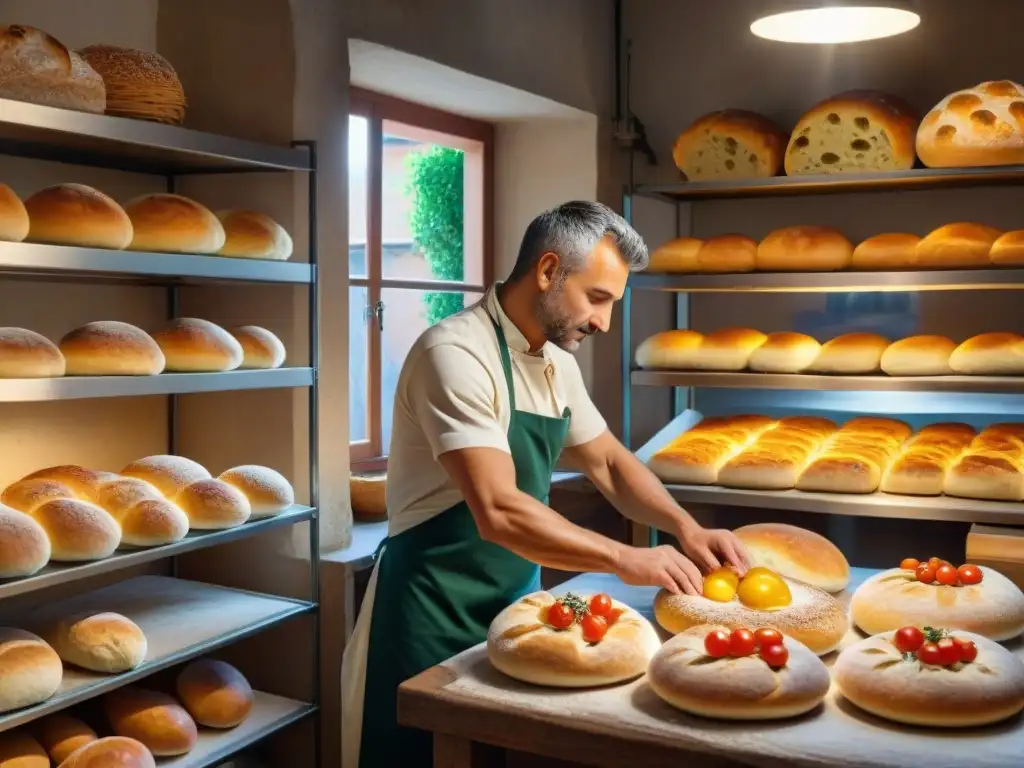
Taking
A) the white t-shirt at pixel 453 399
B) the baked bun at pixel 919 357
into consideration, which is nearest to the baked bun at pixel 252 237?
the white t-shirt at pixel 453 399

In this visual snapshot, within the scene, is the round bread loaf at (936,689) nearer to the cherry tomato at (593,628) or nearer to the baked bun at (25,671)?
the cherry tomato at (593,628)

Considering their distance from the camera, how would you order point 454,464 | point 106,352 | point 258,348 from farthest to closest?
point 258,348
point 106,352
point 454,464

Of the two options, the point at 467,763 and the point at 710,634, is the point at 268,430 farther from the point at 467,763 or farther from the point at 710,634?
the point at 710,634

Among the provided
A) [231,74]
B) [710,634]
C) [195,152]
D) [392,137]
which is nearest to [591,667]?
[710,634]

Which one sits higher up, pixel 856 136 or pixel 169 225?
pixel 856 136

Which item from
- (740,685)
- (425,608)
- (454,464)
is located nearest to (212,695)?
(425,608)

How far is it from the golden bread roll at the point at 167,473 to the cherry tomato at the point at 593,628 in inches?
44.1

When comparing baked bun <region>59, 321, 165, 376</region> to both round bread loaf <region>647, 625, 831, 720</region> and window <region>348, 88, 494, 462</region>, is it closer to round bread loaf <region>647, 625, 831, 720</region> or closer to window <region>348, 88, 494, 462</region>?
window <region>348, 88, 494, 462</region>

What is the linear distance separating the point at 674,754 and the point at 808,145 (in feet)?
7.32

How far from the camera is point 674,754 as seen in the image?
1.56 meters

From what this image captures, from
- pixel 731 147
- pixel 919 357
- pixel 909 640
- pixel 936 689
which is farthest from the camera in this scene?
pixel 731 147

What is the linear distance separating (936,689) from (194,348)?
1.64m

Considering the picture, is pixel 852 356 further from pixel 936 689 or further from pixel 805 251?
pixel 936 689

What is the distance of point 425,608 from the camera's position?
2.16 metres
